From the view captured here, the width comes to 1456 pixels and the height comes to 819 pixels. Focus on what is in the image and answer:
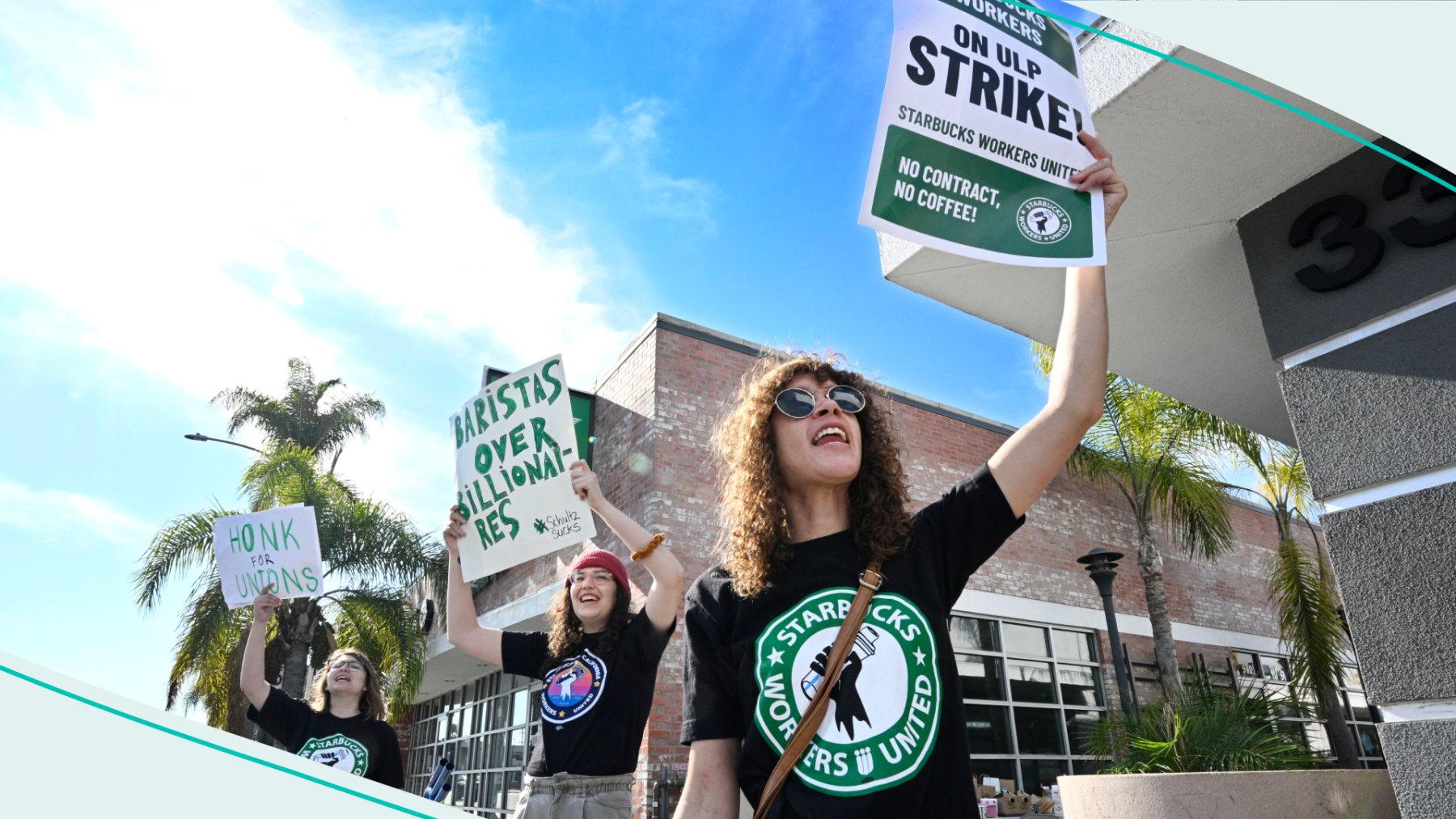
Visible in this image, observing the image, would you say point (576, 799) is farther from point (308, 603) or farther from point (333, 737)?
point (308, 603)

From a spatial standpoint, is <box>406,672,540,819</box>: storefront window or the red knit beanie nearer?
the red knit beanie

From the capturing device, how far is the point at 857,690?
1.43 m

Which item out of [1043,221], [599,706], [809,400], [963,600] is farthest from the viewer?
[963,600]

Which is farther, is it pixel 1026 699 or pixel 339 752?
pixel 1026 699

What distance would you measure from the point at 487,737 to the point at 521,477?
493 inches

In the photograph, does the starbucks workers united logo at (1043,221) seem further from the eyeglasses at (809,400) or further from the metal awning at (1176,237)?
the metal awning at (1176,237)

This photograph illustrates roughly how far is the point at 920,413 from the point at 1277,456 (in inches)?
219

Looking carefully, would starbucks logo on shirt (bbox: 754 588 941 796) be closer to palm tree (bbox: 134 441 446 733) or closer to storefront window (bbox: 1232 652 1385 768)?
palm tree (bbox: 134 441 446 733)

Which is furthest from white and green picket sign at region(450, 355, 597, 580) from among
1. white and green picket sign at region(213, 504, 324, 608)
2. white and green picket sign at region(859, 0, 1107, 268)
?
white and green picket sign at region(859, 0, 1107, 268)

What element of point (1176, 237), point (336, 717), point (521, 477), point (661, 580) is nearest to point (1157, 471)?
point (1176, 237)

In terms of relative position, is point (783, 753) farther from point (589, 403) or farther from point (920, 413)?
point (920, 413)

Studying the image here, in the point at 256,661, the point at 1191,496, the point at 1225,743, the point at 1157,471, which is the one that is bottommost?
the point at 1225,743

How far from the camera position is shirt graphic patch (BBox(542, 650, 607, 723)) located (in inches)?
121

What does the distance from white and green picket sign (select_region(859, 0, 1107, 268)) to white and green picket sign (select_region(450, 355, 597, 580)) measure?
7.67 ft
